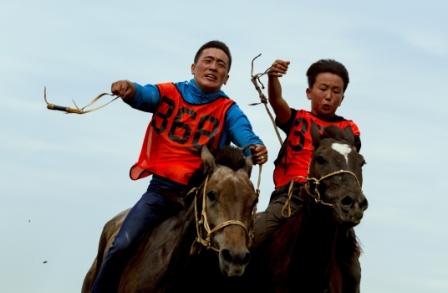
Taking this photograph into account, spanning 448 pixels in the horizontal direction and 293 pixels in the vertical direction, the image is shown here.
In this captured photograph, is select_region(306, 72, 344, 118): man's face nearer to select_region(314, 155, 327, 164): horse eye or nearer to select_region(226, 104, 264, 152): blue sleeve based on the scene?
select_region(226, 104, 264, 152): blue sleeve

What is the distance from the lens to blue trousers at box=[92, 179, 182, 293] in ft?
36.7

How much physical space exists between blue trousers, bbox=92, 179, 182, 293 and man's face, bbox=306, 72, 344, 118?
2464 mm

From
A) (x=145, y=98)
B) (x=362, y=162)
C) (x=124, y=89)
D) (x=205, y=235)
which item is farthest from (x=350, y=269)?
(x=124, y=89)

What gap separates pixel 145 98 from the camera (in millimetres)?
11625

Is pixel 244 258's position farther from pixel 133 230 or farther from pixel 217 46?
pixel 217 46

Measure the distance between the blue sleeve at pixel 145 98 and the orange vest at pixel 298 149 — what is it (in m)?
2.00

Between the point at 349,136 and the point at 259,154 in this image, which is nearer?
the point at 259,154

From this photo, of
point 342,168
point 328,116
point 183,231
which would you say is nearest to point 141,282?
point 183,231

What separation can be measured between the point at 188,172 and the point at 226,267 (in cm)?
232

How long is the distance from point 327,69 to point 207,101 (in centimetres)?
182

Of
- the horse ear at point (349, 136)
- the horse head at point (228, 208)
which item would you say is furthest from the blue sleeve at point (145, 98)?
the horse ear at point (349, 136)

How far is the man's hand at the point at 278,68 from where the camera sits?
1239cm

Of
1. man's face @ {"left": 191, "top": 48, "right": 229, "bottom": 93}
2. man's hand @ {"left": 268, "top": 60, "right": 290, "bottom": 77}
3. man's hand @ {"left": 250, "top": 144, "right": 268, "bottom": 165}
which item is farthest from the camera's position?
man's hand @ {"left": 268, "top": 60, "right": 290, "bottom": 77}

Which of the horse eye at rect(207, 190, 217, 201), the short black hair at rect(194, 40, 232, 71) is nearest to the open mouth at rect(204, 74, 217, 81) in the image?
the short black hair at rect(194, 40, 232, 71)
